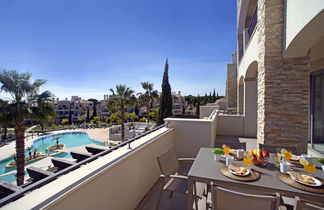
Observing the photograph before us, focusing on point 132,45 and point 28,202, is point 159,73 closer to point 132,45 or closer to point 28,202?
point 132,45

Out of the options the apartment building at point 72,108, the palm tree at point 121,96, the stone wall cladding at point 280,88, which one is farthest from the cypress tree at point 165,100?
the apartment building at point 72,108

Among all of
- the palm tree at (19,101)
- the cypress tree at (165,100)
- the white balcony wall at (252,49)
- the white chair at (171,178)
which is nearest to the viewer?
the white chair at (171,178)

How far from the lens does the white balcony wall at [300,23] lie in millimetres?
2418

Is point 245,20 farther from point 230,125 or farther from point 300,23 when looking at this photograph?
point 300,23

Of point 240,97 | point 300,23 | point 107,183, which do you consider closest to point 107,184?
point 107,183

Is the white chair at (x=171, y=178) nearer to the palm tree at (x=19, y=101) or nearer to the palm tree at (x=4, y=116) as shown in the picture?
the palm tree at (x=19, y=101)

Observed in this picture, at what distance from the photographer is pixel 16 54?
1012 centimetres

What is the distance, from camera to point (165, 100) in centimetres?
1641

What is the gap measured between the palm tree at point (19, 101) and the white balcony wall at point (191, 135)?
7553mm

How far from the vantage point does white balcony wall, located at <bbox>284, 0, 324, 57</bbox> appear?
242cm

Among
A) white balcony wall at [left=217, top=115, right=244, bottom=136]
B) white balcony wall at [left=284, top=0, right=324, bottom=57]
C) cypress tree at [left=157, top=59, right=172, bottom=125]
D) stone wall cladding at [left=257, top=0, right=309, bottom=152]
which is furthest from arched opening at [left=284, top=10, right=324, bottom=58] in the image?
cypress tree at [left=157, top=59, right=172, bottom=125]

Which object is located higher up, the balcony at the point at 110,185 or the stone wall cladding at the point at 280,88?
the stone wall cladding at the point at 280,88

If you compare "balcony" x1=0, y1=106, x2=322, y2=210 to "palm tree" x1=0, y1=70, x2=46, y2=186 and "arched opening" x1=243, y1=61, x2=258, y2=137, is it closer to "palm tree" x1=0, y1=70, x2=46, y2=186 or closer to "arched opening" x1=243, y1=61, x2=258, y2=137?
"arched opening" x1=243, y1=61, x2=258, y2=137

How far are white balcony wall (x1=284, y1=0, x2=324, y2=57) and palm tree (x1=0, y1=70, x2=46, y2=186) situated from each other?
10495mm
